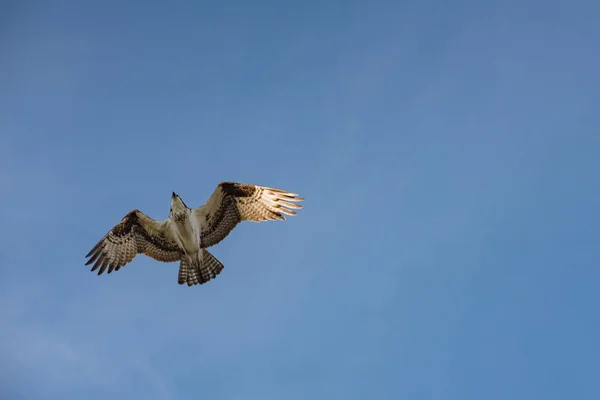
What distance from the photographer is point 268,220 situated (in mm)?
16766

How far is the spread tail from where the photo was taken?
17.0 m

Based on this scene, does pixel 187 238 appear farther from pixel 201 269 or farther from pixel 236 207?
pixel 236 207

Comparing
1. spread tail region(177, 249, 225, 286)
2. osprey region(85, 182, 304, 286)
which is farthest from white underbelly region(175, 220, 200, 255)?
spread tail region(177, 249, 225, 286)

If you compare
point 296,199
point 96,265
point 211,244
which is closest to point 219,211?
point 211,244

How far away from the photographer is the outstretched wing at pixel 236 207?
16641mm

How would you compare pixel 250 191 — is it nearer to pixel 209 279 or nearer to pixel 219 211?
pixel 219 211

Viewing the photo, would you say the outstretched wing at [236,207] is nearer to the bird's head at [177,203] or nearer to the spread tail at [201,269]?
the spread tail at [201,269]

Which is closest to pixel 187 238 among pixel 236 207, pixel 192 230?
pixel 192 230

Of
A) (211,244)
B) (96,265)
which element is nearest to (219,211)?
(211,244)

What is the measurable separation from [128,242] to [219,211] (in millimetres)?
2429

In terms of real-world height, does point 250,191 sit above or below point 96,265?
above

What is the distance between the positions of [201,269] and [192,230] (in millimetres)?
1085

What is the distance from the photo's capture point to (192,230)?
1666cm

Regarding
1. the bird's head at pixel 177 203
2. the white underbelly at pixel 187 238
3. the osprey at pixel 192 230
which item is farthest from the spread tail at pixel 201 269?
the bird's head at pixel 177 203
